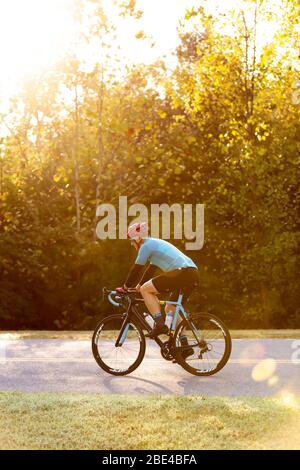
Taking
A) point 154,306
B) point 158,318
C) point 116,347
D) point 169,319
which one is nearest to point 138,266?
point 154,306

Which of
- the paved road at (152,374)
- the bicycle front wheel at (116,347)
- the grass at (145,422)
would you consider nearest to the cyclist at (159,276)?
the bicycle front wheel at (116,347)

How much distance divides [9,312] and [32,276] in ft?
3.39

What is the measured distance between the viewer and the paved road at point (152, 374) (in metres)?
9.16

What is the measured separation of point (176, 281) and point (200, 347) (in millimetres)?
842

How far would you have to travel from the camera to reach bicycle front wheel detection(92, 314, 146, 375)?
9938mm

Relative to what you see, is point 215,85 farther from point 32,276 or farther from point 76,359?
point 76,359

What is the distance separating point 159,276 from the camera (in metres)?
9.68

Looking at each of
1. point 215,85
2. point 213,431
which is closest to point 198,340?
point 213,431

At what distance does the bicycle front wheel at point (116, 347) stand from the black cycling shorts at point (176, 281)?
0.62 meters

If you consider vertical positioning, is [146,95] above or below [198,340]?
above

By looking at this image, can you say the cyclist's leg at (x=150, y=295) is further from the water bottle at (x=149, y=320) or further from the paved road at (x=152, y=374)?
the paved road at (x=152, y=374)

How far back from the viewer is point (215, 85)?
2025 cm

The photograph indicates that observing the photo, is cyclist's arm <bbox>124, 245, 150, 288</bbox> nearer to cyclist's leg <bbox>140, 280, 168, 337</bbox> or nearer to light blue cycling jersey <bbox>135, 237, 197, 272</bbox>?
light blue cycling jersey <bbox>135, 237, 197, 272</bbox>

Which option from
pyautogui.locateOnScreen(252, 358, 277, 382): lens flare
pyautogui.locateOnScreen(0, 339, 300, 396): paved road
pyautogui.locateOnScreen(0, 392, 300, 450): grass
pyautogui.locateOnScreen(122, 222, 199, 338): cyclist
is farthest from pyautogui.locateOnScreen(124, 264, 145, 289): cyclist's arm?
pyautogui.locateOnScreen(252, 358, 277, 382): lens flare
